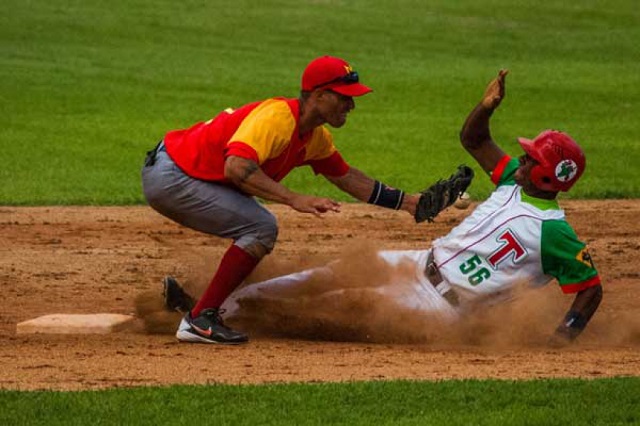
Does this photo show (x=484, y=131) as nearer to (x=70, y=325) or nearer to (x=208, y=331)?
(x=208, y=331)

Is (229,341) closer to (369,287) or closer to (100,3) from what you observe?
(369,287)

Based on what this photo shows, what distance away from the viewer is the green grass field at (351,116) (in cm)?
746

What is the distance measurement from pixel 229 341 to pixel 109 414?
1972 millimetres

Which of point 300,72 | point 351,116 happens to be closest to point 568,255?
point 351,116

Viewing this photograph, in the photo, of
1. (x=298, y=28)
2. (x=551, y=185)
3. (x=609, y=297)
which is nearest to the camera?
(x=551, y=185)

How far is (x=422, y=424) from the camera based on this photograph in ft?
23.5

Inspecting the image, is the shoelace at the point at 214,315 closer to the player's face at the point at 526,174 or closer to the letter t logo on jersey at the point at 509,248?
the letter t logo on jersey at the point at 509,248

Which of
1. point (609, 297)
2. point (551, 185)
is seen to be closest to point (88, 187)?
point (609, 297)

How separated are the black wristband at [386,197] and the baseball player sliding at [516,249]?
61cm

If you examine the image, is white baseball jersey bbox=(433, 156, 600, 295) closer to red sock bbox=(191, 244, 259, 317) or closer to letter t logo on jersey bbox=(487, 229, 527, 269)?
letter t logo on jersey bbox=(487, 229, 527, 269)

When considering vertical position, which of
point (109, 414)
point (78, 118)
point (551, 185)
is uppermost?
point (551, 185)

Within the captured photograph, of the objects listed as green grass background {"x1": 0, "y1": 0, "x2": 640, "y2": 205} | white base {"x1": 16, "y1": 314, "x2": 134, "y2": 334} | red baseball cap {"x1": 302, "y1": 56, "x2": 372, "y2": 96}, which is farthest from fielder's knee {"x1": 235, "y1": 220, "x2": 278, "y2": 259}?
green grass background {"x1": 0, "y1": 0, "x2": 640, "y2": 205}

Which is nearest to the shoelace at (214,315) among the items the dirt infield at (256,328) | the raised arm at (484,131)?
the dirt infield at (256,328)

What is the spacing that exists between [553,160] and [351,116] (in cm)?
1440
